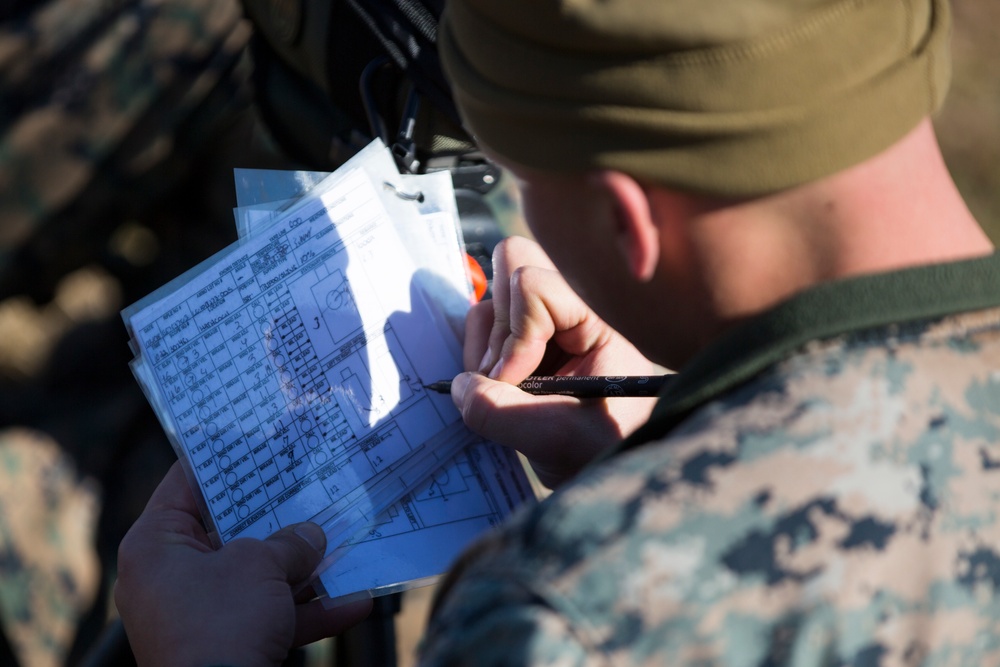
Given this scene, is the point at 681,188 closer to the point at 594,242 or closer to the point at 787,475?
the point at 594,242

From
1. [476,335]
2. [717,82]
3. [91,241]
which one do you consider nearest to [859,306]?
[717,82]

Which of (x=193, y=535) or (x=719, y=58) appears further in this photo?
(x=193, y=535)

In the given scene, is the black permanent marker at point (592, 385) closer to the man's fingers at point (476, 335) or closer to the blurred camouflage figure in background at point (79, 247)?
the man's fingers at point (476, 335)

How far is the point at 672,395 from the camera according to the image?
616 millimetres

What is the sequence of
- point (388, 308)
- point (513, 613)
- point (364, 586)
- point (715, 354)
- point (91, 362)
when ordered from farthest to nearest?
point (91, 362)
point (388, 308)
point (364, 586)
point (715, 354)
point (513, 613)

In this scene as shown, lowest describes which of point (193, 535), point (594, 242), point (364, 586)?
point (364, 586)

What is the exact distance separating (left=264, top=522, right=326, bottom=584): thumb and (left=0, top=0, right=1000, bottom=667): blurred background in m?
0.58

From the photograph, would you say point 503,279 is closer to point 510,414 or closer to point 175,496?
point 510,414

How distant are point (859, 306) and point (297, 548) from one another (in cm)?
50

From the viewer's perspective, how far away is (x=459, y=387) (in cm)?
90

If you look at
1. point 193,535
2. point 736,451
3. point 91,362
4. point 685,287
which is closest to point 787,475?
point 736,451

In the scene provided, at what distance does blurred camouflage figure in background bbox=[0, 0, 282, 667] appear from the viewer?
1303 millimetres

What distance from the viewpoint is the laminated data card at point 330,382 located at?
2.79 feet

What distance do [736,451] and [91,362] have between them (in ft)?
3.88
